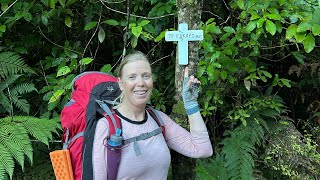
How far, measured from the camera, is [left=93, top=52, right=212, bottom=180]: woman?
6.15 feet

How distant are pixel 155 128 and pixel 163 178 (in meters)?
0.25

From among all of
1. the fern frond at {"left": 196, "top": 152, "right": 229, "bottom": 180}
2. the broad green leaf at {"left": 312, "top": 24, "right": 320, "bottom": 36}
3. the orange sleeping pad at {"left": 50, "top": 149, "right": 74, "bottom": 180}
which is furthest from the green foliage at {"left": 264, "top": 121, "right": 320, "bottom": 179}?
the orange sleeping pad at {"left": 50, "top": 149, "right": 74, "bottom": 180}

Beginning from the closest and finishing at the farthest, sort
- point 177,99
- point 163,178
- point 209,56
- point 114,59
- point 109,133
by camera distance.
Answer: point 109,133 → point 163,178 → point 177,99 → point 209,56 → point 114,59

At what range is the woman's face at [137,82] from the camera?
6.36 feet

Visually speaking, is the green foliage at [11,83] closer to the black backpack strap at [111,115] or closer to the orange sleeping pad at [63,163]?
the orange sleeping pad at [63,163]

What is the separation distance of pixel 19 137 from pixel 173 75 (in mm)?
1482

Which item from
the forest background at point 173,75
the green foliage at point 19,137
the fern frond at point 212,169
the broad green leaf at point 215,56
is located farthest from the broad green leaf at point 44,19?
the fern frond at point 212,169

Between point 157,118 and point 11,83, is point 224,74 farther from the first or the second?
point 11,83

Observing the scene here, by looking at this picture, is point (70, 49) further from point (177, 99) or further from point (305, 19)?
point (305, 19)

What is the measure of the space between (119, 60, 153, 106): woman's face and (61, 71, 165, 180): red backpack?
0.13m

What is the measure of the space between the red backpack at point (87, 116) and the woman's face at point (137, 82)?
0.42ft

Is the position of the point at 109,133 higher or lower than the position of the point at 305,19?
lower

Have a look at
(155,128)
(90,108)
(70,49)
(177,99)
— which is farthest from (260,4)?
(70,49)

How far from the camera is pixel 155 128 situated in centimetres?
203
